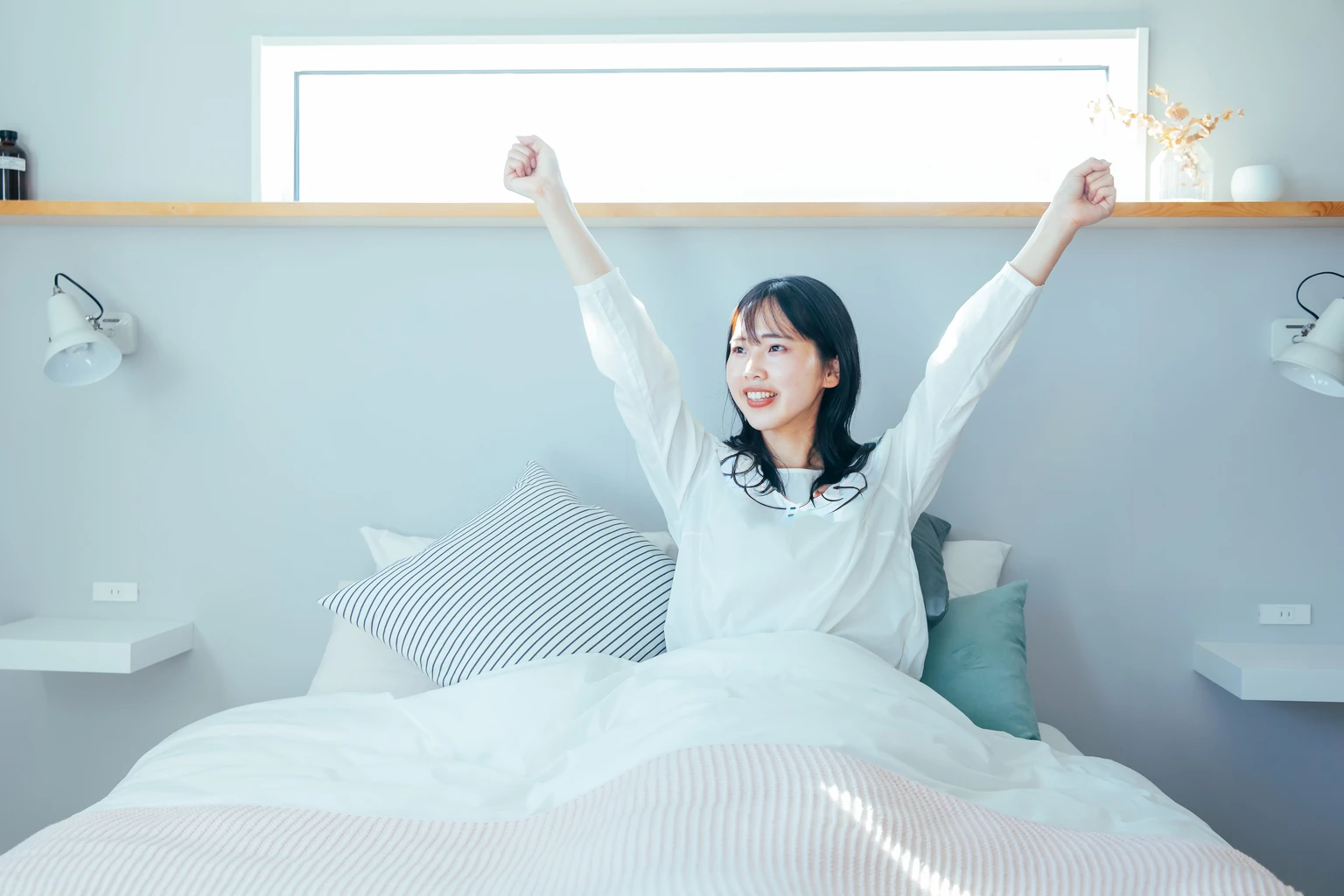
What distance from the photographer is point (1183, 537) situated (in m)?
1.90

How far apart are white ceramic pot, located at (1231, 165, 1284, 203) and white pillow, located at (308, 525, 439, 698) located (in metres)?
1.77

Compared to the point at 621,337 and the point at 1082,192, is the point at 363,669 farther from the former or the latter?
the point at 1082,192

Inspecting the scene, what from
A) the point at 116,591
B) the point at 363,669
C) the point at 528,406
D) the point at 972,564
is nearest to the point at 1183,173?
the point at 972,564

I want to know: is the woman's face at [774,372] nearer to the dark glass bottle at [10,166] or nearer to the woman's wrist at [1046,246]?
the woman's wrist at [1046,246]

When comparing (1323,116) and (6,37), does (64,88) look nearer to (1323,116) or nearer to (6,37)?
(6,37)

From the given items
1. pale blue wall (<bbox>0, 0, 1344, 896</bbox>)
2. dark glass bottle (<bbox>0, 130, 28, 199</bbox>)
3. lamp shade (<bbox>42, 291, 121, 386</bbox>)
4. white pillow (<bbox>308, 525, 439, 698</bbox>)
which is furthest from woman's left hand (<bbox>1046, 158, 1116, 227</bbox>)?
dark glass bottle (<bbox>0, 130, 28, 199</bbox>)

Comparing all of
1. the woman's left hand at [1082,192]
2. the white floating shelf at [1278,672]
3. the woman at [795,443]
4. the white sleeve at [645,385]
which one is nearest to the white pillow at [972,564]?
the woman at [795,443]

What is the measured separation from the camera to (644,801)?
88 cm

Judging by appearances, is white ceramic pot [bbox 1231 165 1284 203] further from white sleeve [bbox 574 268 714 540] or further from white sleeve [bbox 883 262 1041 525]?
white sleeve [bbox 574 268 714 540]

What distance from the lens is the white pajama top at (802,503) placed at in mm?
1425

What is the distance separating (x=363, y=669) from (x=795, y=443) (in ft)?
2.83

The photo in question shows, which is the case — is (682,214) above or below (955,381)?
above

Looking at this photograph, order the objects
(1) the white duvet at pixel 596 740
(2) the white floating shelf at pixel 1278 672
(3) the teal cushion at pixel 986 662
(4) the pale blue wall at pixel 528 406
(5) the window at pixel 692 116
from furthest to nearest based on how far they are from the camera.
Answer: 1. (5) the window at pixel 692 116
2. (4) the pale blue wall at pixel 528 406
3. (2) the white floating shelf at pixel 1278 672
4. (3) the teal cushion at pixel 986 662
5. (1) the white duvet at pixel 596 740

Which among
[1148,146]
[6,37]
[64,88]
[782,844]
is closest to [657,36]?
[1148,146]
